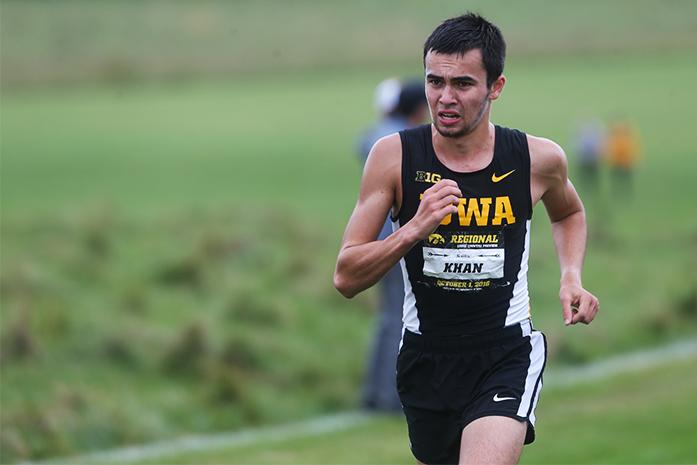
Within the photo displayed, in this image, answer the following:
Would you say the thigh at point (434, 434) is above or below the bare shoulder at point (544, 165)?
below

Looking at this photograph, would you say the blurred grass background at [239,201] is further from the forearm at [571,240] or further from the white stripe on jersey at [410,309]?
the white stripe on jersey at [410,309]

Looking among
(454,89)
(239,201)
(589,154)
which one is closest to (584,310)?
(454,89)

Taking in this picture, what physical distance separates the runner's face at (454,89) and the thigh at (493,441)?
1.24 meters

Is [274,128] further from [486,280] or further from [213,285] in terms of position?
[486,280]

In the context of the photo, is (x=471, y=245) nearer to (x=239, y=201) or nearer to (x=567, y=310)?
(x=567, y=310)

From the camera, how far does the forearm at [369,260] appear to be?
5.74 metres

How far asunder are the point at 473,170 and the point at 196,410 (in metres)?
6.07

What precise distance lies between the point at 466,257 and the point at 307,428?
5.76 meters

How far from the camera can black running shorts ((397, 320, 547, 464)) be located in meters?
6.23

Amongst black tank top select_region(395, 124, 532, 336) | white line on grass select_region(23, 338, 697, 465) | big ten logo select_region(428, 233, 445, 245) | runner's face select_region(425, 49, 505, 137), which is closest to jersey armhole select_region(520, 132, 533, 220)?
black tank top select_region(395, 124, 532, 336)

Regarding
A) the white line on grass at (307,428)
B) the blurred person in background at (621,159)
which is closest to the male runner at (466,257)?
the white line on grass at (307,428)

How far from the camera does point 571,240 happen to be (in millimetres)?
6676

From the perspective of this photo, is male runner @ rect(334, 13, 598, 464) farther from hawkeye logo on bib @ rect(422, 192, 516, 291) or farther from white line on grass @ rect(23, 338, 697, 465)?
white line on grass @ rect(23, 338, 697, 465)

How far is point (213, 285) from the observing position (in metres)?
15.9
